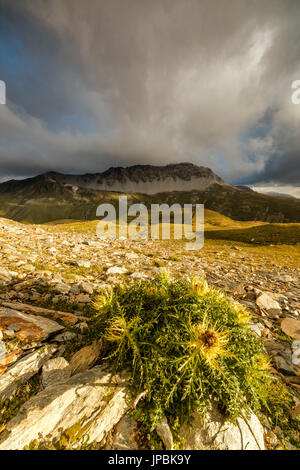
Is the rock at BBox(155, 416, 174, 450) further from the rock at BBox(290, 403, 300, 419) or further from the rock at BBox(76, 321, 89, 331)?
the rock at BBox(76, 321, 89, 331)

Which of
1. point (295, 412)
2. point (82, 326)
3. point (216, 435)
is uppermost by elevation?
point (82, 326)

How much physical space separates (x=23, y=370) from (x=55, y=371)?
1.99 ft

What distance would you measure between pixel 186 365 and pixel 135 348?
2.43 ft

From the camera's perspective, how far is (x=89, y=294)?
723 centimetres

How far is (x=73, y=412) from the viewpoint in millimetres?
2609

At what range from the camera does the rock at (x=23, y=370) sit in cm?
305

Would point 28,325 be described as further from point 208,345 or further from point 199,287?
point 208,345

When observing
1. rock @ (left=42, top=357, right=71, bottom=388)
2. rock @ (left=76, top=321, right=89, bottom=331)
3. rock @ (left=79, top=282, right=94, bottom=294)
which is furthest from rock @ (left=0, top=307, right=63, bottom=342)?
rock @ (left=79, top=282, right=94, bottom=294)

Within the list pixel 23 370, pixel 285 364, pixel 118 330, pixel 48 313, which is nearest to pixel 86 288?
pixel 48 313

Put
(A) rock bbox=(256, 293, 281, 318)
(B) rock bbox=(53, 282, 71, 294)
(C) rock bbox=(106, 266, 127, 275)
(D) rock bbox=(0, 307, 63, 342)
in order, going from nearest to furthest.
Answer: (D) rock bbox=(0, 307, 63, 342) < (B) rock bbox=(53, 282, 71, 294) < (A) rock bbox=(256, 293, 281, 318) < (C) rock bbox=(106, 266, 127, 275)

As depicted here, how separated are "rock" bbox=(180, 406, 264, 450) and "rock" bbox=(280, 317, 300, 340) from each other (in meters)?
4.57

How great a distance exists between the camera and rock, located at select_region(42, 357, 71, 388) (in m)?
3.23
